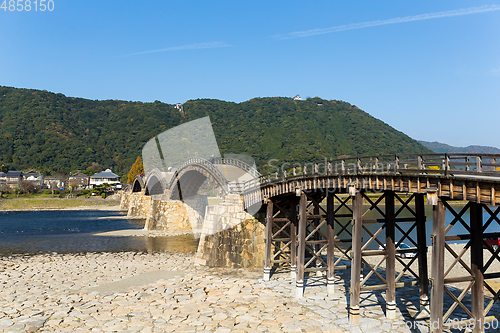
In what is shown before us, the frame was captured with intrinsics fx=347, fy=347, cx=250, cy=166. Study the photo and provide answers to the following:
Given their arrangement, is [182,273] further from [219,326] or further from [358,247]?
→ [358,247]

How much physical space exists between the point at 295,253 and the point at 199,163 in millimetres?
20740

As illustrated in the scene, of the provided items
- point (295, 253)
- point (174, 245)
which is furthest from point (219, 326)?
point (174, 245)

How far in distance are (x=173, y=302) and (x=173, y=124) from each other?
164624mm

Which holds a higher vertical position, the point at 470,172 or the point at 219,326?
the point at 470,172

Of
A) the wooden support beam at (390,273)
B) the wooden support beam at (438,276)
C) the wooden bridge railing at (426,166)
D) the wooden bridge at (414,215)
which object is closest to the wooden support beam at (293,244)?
the wooden bridge at (414,215)

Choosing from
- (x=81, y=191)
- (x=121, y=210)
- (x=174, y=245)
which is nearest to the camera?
(x=174, y=245)

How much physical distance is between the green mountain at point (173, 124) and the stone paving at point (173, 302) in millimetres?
79772

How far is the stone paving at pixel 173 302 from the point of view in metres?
14.4

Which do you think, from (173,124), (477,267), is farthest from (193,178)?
(173,124)

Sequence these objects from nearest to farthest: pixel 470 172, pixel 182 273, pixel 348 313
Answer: pixel 470 172
pixel 348 313
pixel 182 273

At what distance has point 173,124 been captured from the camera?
176 meters

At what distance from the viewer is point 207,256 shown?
25.6 m

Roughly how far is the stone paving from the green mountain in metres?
79.8

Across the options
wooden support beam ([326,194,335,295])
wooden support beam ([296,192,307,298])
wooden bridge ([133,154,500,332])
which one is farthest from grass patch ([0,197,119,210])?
wooden support beam ([326,194,335,295])
